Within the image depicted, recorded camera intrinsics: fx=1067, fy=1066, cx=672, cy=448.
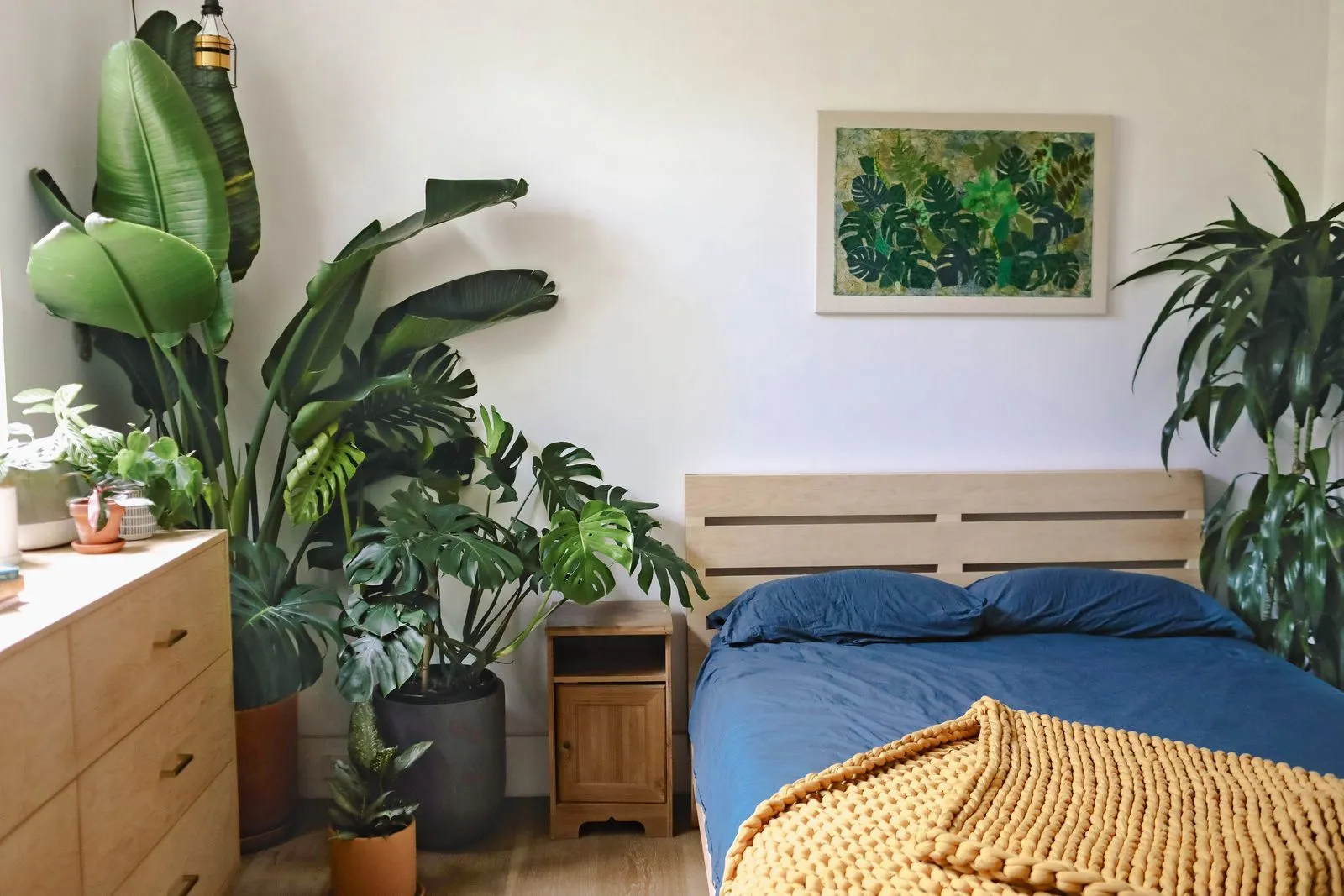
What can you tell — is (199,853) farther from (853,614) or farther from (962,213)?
(962,213)

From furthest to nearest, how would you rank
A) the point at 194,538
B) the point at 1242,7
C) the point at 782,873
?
the point at 1242,7, the point at 194,538, the point at 782,873

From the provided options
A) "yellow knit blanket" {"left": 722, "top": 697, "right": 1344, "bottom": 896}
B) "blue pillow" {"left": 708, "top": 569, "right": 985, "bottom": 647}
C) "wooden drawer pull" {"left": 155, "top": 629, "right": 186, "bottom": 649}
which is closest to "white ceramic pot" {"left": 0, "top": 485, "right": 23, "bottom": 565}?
"wooden drawer pull" {"left": 155, "top": 629, "right": 186, "bottom": 649}

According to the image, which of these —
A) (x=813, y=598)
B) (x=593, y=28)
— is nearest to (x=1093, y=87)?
(x=593, y=28)

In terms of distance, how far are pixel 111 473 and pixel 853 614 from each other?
1.73 metres

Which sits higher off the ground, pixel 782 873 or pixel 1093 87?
pixel 1093 87

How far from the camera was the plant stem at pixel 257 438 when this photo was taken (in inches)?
103

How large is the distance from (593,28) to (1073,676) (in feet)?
6.91

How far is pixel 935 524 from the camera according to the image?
305 cm

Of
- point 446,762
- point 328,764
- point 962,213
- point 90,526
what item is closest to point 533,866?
point 446,762

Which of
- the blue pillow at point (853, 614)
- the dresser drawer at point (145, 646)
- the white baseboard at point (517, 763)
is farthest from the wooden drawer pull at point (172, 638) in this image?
the blue pillow at point (853, 614)

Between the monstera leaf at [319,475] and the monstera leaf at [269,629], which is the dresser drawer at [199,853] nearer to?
the monstera leaf at [269,629]

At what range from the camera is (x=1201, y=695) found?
7.50ft

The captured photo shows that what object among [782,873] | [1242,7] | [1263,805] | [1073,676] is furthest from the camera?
[1242,7]

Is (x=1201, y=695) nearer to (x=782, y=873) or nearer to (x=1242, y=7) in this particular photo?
(x=782, y=873)
